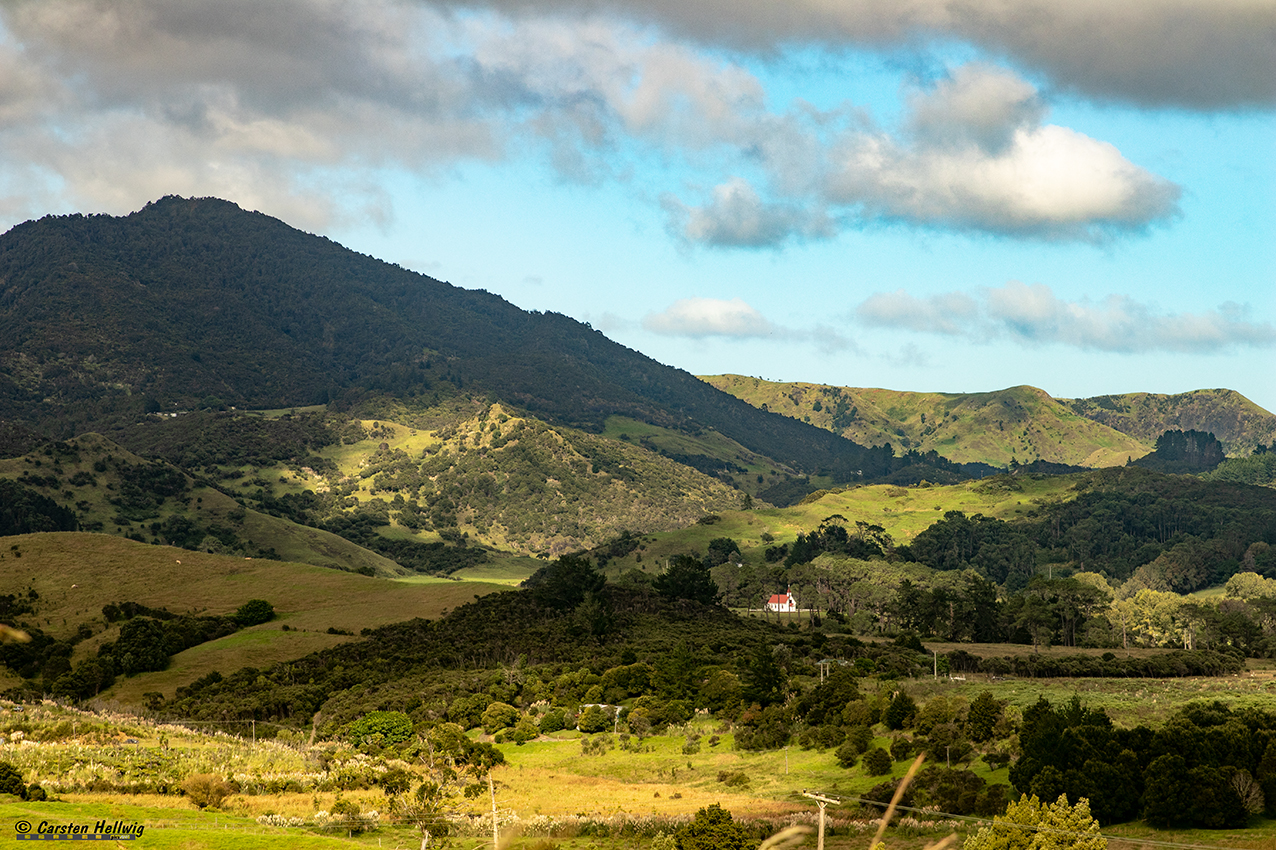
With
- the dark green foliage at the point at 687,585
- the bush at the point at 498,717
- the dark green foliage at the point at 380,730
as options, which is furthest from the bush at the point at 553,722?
the dark green foliage at the point at 687,585

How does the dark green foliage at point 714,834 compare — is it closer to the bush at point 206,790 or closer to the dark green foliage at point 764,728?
the bush at point 206,790

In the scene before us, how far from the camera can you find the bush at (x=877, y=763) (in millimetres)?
70188

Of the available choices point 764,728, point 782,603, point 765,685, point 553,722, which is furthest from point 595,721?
point 782,603

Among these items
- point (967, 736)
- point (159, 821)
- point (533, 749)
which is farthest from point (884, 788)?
point (159, 821)

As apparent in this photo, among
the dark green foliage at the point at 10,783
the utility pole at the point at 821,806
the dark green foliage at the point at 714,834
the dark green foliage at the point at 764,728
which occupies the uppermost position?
the utility pole at the point at 821,806

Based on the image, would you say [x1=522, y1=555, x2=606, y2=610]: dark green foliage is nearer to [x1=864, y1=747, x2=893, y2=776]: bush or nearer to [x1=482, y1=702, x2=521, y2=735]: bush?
[x1=482, y1=702, x2=521, y2=735]: bush

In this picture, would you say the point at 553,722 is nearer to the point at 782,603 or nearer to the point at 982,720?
the point at 982,720

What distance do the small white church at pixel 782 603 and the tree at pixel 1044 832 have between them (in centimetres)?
13785

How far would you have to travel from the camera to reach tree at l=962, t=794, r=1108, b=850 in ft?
145

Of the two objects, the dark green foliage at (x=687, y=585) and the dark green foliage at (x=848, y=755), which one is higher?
the dark green foliage at (x=687, y=585)

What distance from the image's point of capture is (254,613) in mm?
148000

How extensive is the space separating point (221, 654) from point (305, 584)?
39012mm

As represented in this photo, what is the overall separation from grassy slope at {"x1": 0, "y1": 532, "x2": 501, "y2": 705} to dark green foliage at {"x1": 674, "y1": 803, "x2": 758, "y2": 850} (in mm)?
88911

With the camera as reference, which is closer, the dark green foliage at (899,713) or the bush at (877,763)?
the bush at (877,763)
